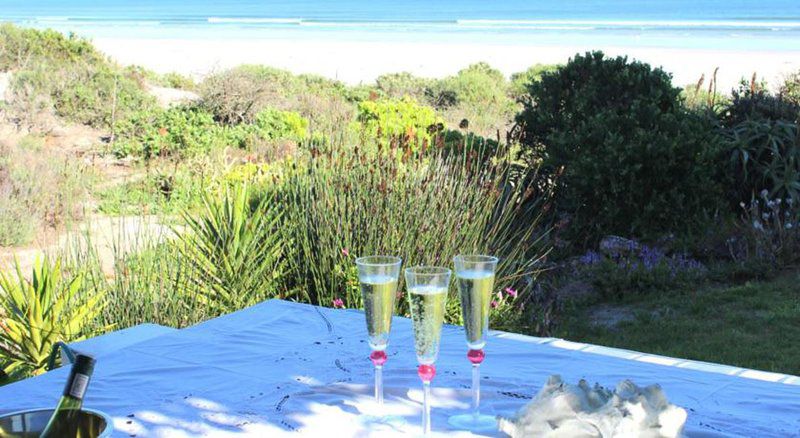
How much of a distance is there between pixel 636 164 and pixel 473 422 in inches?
187

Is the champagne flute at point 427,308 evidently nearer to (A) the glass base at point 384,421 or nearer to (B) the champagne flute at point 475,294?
(B) the champagne flute at point 475,294

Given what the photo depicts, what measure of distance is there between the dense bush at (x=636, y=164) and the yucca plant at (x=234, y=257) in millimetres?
2610

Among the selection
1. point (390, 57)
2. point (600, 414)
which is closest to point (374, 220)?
point (600, 414)

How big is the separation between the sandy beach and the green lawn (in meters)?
16.1

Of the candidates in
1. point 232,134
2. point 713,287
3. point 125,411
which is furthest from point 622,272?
point 232,134

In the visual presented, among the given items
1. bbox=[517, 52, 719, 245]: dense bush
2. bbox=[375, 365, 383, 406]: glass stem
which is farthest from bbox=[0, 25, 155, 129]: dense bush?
bbox=[375, 365, 383, 406]: glass stem

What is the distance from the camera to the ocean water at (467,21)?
3562cm

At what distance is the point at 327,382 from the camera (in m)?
1.70

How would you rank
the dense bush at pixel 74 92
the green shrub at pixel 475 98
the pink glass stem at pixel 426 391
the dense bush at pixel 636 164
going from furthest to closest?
1. the green shrub at pixel 475 98
2. the dense bush at pixel 74 92
3. the dense bush at pixel 636 164
4. the pink glass stem at pixel 426 391

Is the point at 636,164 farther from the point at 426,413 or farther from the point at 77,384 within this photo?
the point at 77,384

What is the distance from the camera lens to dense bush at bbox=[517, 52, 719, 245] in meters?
5.99

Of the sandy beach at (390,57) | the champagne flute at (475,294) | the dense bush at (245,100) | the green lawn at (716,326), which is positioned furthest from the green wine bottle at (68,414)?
the sandy beach at (390,57)

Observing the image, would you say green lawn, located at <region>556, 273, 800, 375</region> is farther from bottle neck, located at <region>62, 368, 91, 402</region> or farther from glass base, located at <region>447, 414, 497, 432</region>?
bottle neck, located at <region>62, 368, 91, 402</region>

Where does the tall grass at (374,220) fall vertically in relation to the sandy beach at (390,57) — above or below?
below
